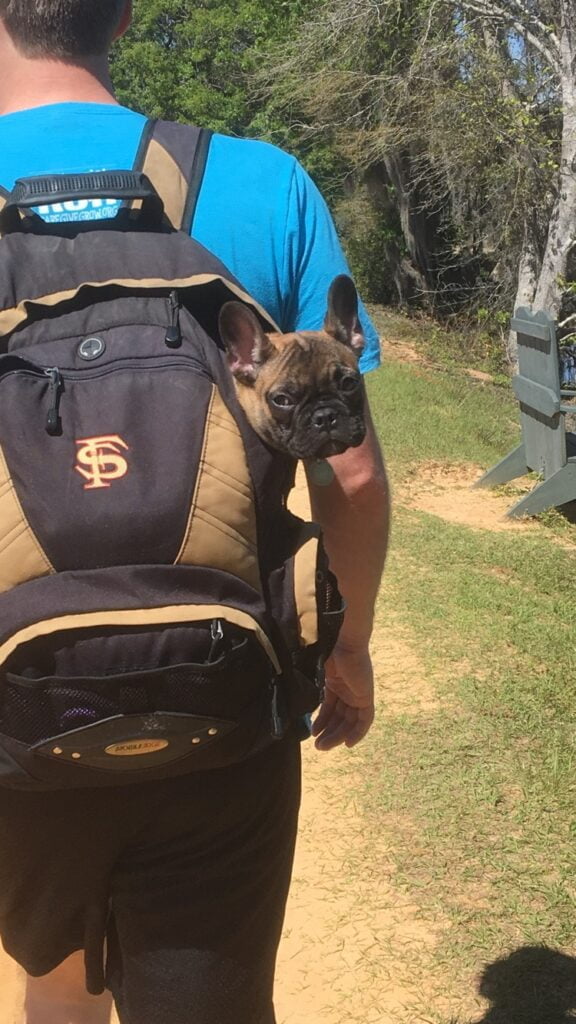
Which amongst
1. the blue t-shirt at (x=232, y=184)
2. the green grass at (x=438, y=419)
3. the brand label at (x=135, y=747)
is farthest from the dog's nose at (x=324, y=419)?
the green grass at (x=438, y=419)

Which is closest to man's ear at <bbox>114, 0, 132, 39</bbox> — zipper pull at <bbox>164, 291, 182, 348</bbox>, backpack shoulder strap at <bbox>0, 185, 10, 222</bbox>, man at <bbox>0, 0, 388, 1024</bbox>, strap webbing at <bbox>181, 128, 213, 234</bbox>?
man at <bbox>0, 0, 388, 1024</bbox>

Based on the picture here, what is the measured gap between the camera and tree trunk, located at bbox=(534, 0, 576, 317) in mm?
12938

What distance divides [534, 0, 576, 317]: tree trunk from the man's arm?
12.8 m

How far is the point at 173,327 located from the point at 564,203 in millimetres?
13849

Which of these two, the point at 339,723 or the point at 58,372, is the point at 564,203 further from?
the point at 58,372

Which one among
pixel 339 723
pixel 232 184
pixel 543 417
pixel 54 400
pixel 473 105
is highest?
pixel 473 105

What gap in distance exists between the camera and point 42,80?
166 cm

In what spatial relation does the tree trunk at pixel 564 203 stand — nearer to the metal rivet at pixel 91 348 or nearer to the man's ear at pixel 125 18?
the man's ear at pixel 125 18

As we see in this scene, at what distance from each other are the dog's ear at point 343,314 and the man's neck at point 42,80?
56 cm

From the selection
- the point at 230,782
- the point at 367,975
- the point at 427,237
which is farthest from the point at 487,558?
the point at 427,237

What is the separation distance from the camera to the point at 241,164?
1.65 m

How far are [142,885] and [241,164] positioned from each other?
4.26ft

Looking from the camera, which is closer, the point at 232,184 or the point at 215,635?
the point at 215,635

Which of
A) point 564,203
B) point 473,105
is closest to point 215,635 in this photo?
point 564,203
